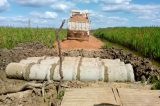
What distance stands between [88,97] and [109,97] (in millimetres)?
344

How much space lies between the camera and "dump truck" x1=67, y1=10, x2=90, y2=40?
72.4ft

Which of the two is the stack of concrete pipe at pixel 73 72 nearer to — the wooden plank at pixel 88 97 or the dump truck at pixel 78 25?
the wooden plank at pixel 88 97

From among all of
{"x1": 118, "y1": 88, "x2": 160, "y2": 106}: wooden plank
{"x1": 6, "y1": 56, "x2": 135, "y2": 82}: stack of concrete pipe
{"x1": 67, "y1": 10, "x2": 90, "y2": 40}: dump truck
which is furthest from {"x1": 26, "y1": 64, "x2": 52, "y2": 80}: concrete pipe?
{"x1": 67, "y1": 10, "x2": 90, "y2": 40}: dump truck

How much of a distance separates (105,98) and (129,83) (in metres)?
2.48

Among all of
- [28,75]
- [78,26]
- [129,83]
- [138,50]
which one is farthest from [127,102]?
[78,26]

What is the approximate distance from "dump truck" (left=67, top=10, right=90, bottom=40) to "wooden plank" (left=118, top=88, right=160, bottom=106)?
1446 centimetres

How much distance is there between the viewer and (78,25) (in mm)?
22172

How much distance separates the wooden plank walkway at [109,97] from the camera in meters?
6.81

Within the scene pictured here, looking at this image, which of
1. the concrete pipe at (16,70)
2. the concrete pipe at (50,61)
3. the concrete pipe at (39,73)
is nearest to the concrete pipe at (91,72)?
the concrete pipe at (39,73)

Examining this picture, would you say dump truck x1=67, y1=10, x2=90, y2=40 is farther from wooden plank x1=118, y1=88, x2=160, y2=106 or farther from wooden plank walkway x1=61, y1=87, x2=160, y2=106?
wooden plank x1=118, y1=88, x2=160, y2=106

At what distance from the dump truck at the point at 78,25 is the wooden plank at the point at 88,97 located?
564 inches

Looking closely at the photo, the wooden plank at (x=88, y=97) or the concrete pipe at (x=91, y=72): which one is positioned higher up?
the concrete pipe at (x=91, y=72)

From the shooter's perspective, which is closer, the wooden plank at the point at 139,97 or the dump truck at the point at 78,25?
the wooden plank at the point at 139,97

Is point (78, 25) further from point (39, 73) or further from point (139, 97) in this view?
point (139, 97)
